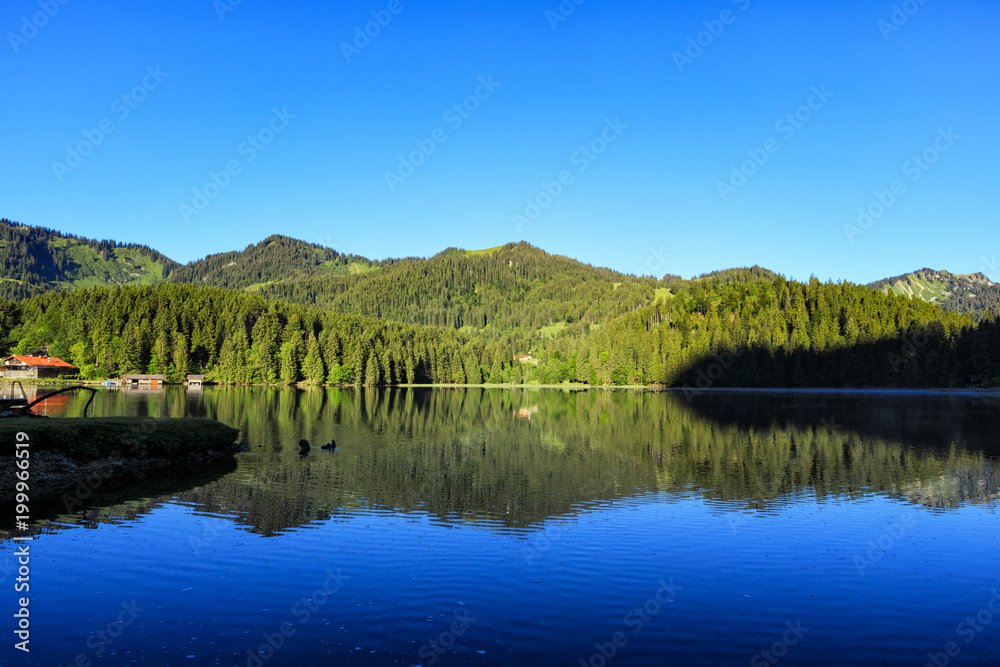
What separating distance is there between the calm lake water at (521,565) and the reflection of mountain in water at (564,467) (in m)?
0.28

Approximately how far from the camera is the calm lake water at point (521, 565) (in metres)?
13.1

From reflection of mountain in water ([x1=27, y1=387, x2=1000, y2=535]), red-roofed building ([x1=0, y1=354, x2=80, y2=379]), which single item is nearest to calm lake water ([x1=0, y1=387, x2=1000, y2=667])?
reflection of mountain in water ([x1=27, y1=387, x2=1000, y2=535])

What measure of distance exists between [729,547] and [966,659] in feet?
28.4

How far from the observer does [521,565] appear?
744 inches

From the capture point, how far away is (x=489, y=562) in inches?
A: 756

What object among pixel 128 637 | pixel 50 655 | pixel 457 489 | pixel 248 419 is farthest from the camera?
pixel 248 419

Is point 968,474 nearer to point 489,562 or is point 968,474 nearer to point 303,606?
point 489,562

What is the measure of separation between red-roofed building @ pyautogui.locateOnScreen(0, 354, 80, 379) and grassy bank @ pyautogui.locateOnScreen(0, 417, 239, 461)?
17291 centimetres

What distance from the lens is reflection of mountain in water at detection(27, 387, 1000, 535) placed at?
28.0 meters

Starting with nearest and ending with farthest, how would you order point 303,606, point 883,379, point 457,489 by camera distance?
point 303,606
point 457,489
point 883,379

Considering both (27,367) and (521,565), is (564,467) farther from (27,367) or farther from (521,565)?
(27,367)

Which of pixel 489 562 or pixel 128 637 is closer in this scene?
pixel 128 637

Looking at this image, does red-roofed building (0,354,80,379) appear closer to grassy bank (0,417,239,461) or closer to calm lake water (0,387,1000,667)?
grassy bank (0,417,239,461)

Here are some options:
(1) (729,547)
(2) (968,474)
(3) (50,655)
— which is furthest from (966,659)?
(2) (968,474)
